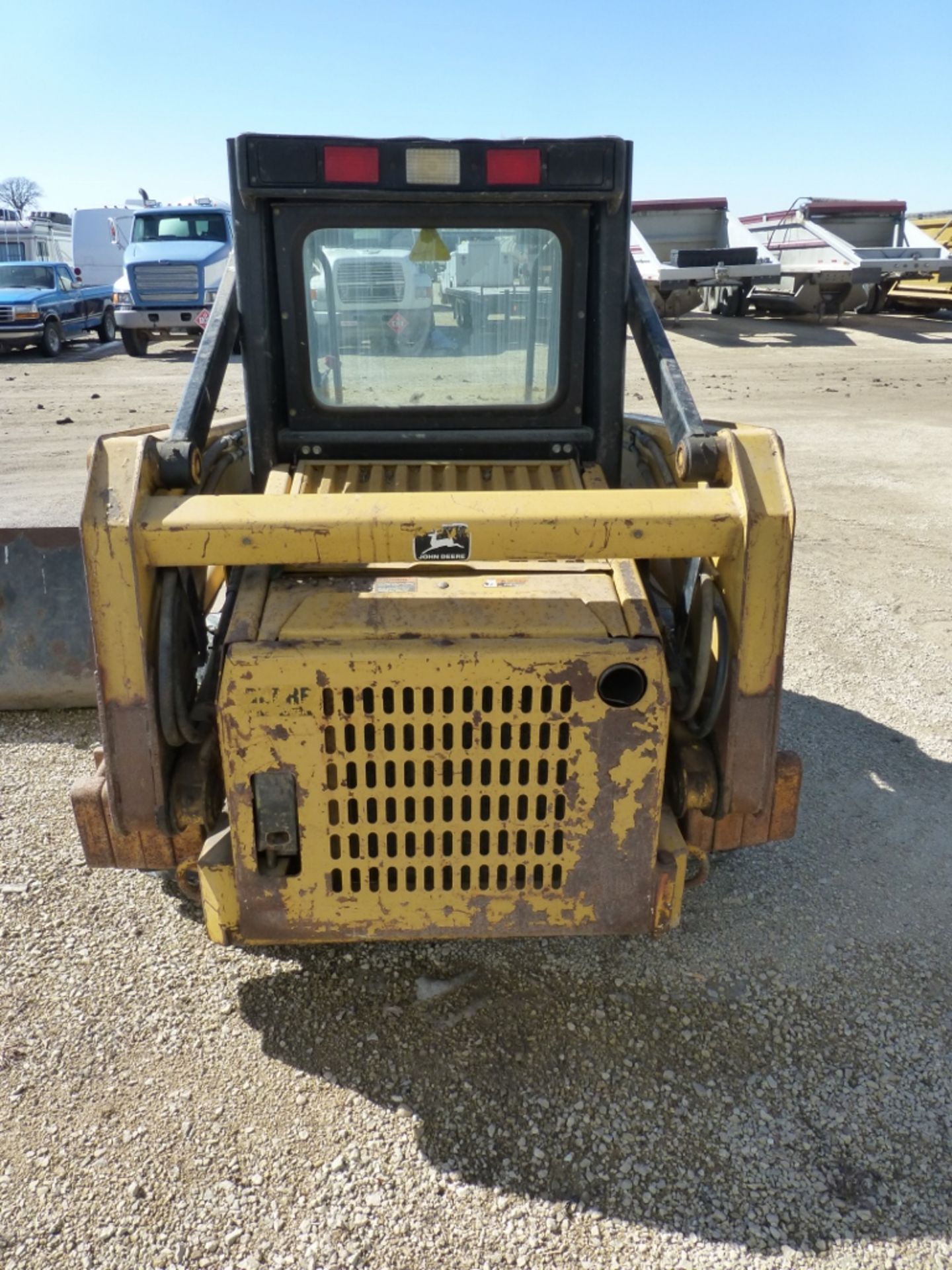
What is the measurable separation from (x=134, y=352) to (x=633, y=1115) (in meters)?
17.3

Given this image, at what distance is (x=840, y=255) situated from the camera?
740 inches

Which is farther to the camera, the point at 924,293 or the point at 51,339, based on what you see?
the point at 924,293

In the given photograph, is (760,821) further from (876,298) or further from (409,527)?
(876,298)

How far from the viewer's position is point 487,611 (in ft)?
8.05

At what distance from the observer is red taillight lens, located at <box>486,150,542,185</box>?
115 inches

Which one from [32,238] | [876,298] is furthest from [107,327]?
[876,298]

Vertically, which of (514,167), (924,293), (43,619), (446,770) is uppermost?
(514,167)

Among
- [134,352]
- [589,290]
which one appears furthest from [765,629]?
[134,352]

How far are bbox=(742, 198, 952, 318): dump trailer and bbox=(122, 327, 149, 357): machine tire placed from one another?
1237cm

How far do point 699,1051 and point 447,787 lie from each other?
1084mm

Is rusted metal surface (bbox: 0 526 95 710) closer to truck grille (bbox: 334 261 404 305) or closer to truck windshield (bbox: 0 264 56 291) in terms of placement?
truck grille (bbox: 334 261 404 305)

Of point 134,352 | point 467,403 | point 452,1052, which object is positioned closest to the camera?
point 452,1052

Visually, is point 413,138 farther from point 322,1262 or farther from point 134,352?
point 134,352

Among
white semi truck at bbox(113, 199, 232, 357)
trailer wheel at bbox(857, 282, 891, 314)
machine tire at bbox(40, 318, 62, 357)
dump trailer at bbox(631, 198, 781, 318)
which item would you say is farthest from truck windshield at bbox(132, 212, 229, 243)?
trailer wheel at bbox(857, 282, 891, 314)
